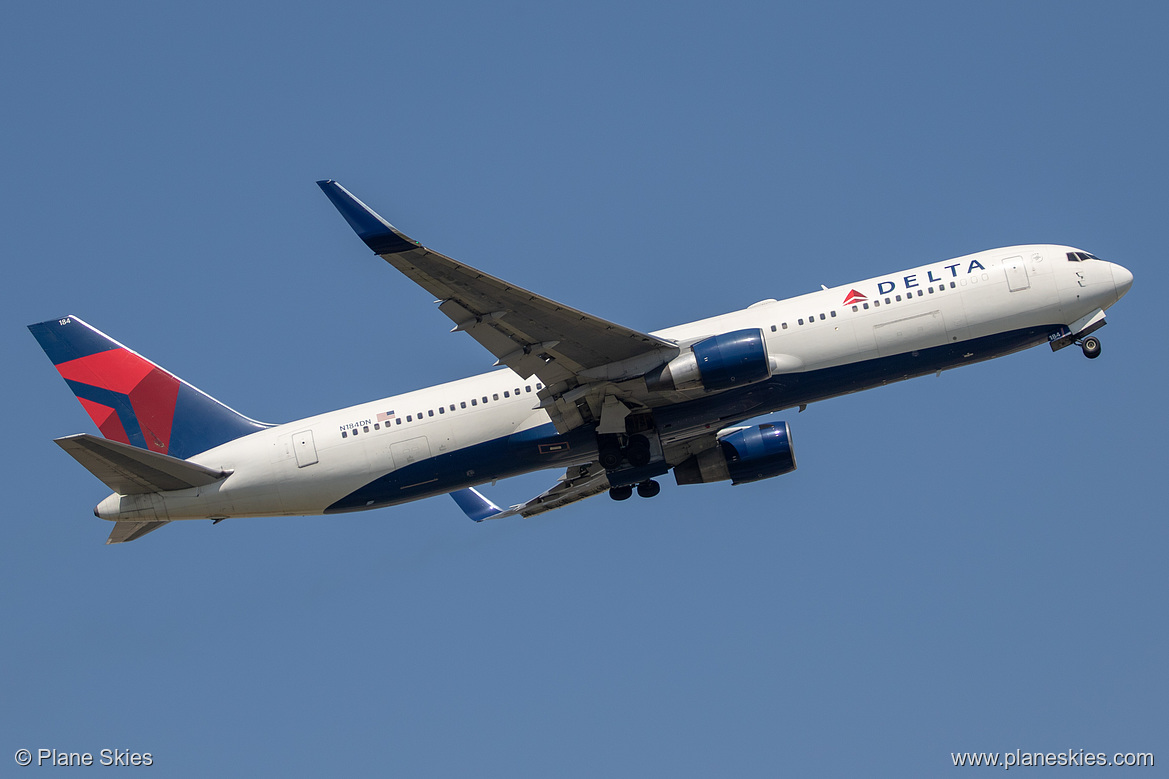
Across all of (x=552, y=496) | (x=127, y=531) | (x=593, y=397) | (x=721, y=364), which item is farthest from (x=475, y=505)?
(x=721, y=364)

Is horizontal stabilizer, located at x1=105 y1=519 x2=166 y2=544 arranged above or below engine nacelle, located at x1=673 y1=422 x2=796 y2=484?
above

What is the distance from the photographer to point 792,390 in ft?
122

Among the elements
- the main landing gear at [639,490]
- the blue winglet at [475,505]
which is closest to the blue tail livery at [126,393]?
the blue winglet at [475,505]

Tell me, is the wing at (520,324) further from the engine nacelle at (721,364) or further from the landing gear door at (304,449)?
the landing gear door at (304,449)

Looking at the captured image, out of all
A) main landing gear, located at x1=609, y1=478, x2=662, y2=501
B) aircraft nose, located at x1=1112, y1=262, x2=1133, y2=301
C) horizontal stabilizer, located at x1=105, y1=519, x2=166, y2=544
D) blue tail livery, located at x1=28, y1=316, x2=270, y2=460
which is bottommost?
main landing gear, located at x1=609, y1=478, x2=662, y2=501

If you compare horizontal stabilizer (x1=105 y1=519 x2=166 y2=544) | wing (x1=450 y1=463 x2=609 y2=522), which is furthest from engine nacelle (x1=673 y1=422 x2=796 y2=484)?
horizontal stabilizer (x1=105 y1=519 x2=166 y2=544)

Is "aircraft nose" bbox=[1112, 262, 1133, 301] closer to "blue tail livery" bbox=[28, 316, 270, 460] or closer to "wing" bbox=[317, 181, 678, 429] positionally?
"wing" bbox=[317, 181, 678, 429]

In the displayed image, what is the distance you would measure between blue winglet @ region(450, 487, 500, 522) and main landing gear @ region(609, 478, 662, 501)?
18.5ft

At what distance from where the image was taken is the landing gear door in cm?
3894

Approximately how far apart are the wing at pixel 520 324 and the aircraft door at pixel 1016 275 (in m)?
11.3

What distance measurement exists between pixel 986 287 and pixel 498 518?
20051 mm

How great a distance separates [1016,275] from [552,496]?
1873 cm

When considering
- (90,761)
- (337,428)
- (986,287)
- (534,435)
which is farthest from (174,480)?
(986,287)

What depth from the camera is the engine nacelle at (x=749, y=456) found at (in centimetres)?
4184
